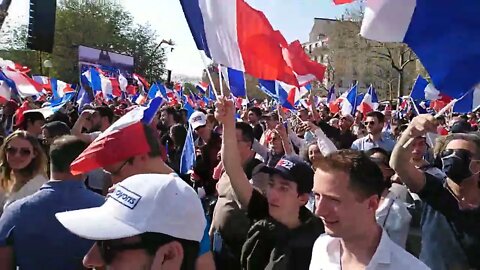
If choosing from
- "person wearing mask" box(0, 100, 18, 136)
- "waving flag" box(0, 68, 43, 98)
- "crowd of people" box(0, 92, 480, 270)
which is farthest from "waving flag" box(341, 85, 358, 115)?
"crowd of people" box(0, 92, 480, 270)

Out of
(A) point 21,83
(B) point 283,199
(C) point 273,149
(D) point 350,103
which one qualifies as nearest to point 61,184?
(B) point 283,199

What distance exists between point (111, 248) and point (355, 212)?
1.16 meters

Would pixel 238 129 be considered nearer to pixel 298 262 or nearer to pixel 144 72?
pixel 298 262

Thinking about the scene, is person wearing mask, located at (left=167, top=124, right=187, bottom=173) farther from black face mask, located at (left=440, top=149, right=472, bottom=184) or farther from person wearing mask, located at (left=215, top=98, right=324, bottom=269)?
black face mask, located at (left=440, top=149, right=472, bottom=184)

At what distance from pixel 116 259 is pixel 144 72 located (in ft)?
192

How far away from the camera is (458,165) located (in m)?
3.60

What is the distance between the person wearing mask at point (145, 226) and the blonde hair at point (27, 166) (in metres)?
2.54

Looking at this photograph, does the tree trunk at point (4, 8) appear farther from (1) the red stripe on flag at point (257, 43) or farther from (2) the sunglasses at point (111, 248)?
(2) the sunglasses at point (111, 248)

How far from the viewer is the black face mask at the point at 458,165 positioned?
3568mm

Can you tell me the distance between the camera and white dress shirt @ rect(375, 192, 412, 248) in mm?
3980

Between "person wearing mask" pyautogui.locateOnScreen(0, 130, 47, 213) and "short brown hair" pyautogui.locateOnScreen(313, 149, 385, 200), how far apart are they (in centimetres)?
233

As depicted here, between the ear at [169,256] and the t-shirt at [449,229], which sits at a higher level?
the ear at [169,256]

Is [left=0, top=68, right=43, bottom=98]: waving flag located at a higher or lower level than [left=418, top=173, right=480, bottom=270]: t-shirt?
lower

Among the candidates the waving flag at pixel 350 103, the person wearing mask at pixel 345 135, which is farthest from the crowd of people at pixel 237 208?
the waving flag at pixel 350 103
